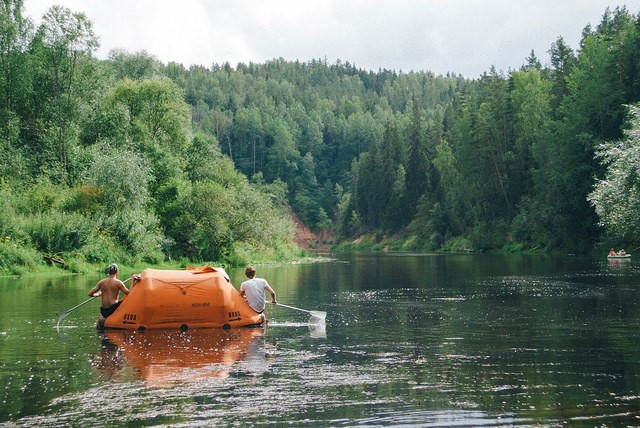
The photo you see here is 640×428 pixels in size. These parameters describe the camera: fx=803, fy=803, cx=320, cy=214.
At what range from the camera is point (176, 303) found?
20.3 m

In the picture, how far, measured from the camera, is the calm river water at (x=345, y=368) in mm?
10828

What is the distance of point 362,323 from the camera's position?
21.9 meters

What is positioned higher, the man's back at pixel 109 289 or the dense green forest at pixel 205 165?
the dense green forest at pixel 205 165

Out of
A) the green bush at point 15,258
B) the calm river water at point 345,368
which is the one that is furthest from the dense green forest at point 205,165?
the calm river water at point 345,368

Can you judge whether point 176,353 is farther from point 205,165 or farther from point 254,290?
point 205,165

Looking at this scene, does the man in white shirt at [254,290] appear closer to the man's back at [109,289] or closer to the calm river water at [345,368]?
the calm river water at [345,368]

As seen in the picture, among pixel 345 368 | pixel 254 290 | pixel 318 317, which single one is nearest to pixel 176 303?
pixel 254 290

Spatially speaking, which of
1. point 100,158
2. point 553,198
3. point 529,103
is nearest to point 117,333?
point 100,158

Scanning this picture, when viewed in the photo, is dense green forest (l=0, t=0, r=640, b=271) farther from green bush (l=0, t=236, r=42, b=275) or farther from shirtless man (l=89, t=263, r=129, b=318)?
shirtless man (l=89, t=263, r=129, b=318)

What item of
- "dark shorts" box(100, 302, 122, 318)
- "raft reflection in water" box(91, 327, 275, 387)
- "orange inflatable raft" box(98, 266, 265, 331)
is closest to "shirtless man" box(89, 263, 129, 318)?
"dark shorts" box(100, 302, 122, 318)

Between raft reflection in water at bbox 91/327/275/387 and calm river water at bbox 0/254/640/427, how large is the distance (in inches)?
1.6

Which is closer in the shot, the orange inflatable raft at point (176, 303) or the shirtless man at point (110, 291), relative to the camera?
the orange inflatable raft at point (176, 303)

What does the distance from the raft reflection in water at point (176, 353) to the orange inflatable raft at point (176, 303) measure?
0.85 feet

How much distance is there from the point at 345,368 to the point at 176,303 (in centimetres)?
710
